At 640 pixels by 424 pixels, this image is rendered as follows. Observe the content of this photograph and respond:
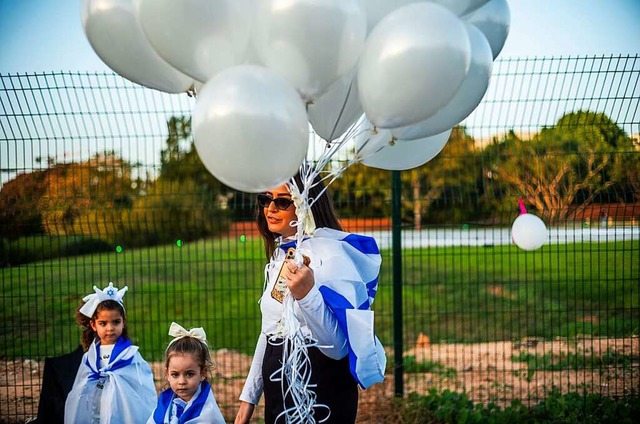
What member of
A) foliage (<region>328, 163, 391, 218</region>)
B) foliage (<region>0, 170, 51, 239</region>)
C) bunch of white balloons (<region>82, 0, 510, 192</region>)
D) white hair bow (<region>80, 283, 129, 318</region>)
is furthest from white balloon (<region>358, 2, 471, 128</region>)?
foliage (<region>0, 170, 51, 239</region>)

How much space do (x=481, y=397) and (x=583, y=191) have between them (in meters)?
1.94

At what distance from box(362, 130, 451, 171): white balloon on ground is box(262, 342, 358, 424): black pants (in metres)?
0.88

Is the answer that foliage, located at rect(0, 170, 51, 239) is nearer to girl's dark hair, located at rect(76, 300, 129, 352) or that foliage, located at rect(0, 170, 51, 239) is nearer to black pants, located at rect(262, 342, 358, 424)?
girl's dark hair, located at rect(76, 300, 129, 352)

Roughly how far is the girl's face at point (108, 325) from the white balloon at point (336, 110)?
2118 mm

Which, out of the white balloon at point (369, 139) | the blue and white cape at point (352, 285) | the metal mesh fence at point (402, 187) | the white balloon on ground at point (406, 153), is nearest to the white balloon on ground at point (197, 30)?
the white balloon at point (369, 139)

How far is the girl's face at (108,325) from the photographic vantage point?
13.5 feet

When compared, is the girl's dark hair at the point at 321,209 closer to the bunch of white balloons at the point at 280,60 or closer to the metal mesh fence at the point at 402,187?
the bunch of white balloons at the point at 280,60

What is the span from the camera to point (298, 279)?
235cm

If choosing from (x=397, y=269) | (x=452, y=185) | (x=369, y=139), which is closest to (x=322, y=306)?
(x=369, y=139)

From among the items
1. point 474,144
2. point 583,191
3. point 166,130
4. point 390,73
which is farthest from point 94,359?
point 583,191

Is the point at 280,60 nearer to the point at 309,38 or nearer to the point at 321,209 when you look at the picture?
the point at 309,38

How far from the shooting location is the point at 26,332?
20.0 ft

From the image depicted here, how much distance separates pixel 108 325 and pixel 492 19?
2.90 meters

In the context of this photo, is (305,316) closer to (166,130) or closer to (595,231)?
(166,130)
